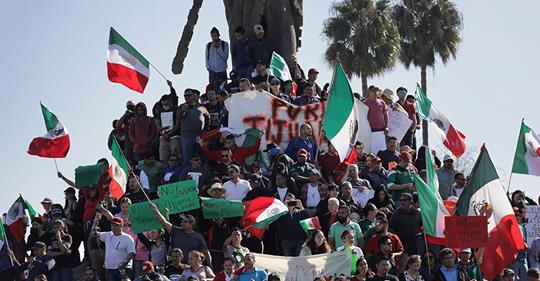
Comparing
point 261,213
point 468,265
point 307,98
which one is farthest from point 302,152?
point 468,265

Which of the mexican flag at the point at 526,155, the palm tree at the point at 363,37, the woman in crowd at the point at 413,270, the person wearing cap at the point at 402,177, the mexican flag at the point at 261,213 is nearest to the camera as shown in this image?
the woman in crowd at the point at 413,270

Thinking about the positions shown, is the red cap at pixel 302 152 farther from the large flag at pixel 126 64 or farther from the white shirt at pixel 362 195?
the large flag at pixel 126 64

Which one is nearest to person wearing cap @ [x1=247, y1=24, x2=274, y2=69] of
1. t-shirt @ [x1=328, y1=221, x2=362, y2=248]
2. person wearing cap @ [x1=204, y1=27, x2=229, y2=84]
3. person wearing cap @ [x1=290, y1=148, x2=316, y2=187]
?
person wearing cap @ [x1=204, y1=27, x2=229, y2=84]

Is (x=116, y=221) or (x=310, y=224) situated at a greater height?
(x=116, y=221)

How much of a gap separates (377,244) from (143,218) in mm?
3363

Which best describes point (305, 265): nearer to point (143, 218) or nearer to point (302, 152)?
point (143, 218)

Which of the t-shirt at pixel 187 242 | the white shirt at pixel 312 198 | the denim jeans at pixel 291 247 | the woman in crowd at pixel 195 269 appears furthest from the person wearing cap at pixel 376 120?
the woman in crowd at pixel 195 269

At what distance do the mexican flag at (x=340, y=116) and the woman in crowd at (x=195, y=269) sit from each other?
3.46 m

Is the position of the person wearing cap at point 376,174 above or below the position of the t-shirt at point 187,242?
above

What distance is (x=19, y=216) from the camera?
1112 inches

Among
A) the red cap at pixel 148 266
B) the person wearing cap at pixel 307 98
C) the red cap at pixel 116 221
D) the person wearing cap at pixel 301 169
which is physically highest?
the person wearing cap at pixel 307 98

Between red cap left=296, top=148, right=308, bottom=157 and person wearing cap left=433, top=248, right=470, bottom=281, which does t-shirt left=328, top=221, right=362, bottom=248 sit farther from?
red cap left=296, top=148, right=308, bottom=157

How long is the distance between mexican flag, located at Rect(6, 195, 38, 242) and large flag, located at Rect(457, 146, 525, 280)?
825cm

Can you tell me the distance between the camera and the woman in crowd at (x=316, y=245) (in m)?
22.7
